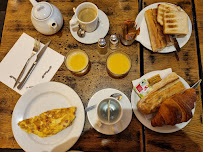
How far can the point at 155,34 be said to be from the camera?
1.18 meters

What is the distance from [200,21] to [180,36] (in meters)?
0.23

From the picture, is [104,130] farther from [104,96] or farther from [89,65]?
[89,65]

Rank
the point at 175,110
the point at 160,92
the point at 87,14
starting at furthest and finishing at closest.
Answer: the point at 87,14
the point at 160,92
the point at 175,110

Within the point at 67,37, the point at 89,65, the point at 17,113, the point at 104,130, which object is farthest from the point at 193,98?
the point at 17,113

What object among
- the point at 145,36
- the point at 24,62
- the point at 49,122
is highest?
the point at 145,36

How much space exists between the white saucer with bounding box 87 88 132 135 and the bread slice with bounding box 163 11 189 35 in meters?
0.56

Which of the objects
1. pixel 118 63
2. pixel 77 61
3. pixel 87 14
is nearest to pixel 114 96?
pixel 118 63

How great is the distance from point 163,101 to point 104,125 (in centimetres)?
40

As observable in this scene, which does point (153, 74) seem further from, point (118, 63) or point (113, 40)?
point (113, 40)

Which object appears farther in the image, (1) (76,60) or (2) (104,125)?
(1) (76,60)

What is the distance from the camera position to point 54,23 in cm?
114

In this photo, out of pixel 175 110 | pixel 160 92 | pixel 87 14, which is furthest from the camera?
pixel 87 14

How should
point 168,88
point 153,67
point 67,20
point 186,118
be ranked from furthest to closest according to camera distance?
point 67,20, point 153,67, point 168,88, point 186,118

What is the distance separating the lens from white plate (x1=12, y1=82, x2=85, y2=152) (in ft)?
3.37
